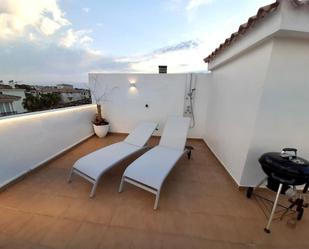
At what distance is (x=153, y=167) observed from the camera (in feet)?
8.00

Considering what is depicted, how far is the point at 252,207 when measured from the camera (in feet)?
6.93

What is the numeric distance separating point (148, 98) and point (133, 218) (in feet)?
12.2

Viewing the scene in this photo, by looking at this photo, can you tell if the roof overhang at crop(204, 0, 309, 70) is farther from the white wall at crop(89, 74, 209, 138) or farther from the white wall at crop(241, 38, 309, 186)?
the white wall at crop(89, 74, 209, 138)

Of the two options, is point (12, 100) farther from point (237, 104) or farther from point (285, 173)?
point (285, 173)

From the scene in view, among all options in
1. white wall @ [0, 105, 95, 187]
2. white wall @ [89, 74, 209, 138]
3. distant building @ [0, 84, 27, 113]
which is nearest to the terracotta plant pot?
white wall @ [89, 74, 209, 138]

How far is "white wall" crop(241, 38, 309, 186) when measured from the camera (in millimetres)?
1911

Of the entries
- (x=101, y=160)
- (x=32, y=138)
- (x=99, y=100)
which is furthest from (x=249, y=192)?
(x=99, y=100)

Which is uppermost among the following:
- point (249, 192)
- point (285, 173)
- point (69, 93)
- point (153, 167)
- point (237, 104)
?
point (237, 104)

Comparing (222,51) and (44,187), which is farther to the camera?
(222,51)

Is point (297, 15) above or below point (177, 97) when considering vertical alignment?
above

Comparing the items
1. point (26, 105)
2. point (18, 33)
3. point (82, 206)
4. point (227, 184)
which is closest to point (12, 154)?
point (82, 206)

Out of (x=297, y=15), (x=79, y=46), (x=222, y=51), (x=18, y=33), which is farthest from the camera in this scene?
(x=79, y=46)

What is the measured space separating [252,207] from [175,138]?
1.83m

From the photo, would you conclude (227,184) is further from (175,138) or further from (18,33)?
(18,33)
